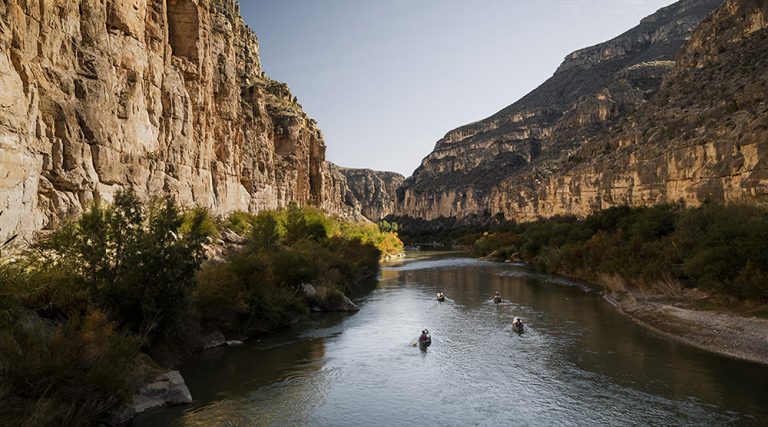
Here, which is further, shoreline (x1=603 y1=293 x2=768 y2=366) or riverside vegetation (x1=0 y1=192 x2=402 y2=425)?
shoreline (x1=603 y1=293 x2=768 y2=366)

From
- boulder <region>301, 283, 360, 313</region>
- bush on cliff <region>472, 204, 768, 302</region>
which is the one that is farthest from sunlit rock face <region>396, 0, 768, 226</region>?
boulder <region>301, 283, 360, 313</region>

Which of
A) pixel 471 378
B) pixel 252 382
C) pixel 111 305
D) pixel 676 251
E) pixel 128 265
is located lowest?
pixel 471 378

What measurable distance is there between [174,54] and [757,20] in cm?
4837

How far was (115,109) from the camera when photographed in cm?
2392

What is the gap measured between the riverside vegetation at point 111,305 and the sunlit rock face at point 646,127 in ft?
86.4

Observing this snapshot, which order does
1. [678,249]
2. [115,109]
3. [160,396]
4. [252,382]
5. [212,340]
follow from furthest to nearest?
[678,249] < [115,109] < [212,340] < [252,382] < [160,396]

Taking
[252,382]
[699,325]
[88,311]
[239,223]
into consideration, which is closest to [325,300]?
[252,382]

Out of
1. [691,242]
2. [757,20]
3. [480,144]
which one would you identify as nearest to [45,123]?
[691,242]

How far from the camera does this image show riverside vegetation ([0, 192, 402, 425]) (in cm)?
966

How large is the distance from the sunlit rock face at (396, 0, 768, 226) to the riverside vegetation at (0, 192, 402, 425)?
26331mm

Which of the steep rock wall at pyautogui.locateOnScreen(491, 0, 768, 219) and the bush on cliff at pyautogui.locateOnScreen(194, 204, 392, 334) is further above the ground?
the steep rock wall at pyautogui.locateOnScreen(491, 0, 768, 219)

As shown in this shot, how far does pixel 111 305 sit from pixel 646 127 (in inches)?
1985

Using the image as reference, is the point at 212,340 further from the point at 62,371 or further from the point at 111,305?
the point at 62,371

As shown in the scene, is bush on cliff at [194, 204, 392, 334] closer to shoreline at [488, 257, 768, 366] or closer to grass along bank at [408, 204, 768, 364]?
shoreline at [488, 257, 768, 366]
